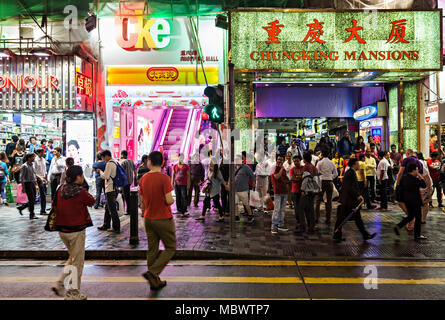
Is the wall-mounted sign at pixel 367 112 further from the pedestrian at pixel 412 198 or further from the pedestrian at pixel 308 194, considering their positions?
the pedestrian at pixel 412 198

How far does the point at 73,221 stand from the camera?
184 inches

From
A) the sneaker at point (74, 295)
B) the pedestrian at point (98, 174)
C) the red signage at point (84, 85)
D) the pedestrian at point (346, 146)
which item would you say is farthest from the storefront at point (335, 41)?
the sneaker at point (74, 295)

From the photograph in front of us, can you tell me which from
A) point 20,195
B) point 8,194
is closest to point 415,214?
point 20,195

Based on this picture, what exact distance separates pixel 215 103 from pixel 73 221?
4.04m

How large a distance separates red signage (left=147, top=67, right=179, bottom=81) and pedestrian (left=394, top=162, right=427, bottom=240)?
367 inches

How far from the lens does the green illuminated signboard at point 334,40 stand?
1314 centimetres

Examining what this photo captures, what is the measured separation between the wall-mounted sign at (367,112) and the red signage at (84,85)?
446 inches

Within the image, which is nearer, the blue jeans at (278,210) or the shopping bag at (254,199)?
the blue jeans at (278,210)

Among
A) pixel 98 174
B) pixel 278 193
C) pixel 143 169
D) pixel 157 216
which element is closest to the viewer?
pixel 157 216

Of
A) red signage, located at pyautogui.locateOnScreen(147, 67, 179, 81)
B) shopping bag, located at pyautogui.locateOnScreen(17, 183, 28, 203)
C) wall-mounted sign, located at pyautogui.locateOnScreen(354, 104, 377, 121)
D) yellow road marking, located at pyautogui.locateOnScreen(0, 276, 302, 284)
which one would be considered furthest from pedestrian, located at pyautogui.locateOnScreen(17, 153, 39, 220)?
wall-mounted sign, located at pyautogui.locateOnScreen(354, 104, 377, 121)

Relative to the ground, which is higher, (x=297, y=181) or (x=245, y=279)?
(x=297, y=181)

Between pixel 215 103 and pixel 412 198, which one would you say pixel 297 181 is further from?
pixel 215 103

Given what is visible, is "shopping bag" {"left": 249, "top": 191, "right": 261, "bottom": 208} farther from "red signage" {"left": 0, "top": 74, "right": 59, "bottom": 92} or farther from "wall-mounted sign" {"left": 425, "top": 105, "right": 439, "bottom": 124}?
"red signage" {"left": 0, "top": 74, "right": 59, "bottom": 92}

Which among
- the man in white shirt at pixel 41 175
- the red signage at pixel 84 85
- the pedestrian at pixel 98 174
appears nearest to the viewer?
the pedestrian at pixel 98 174
